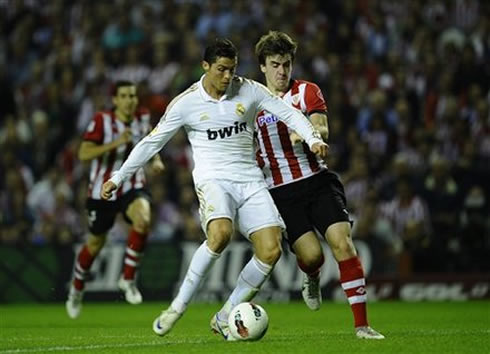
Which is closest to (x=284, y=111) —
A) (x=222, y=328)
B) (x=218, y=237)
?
(x=218, y=237)

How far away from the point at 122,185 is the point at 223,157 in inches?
165

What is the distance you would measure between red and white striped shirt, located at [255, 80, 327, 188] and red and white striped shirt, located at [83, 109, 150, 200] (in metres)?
3.46

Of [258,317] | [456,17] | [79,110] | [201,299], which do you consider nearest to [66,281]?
[201,299]

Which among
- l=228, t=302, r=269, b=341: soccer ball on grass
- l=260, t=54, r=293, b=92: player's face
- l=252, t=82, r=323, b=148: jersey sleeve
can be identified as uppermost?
l=260, t=54, r=293, b=92: player's face

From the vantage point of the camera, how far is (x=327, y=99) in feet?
61.7

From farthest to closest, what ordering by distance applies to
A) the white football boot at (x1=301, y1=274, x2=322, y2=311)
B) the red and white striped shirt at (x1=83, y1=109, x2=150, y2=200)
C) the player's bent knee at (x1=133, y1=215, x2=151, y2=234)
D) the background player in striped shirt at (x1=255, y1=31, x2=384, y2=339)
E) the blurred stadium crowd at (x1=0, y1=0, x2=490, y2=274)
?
the blurred stadium crowd at (x1=0, y1=0, x2=490, y2=274)
the red and white striped shirt at (x1=83, y1=109, x2=150, y2=200)
the player's bent knee at (x1=133, y1=215, x2=151, y2=234)
the white football boot at (x1=301, y1=274, x2=322, y2=311)
the background player in striped shirt at (x1=255, y1=31, x2=384, y2=339)

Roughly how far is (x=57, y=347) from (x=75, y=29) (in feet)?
45.4

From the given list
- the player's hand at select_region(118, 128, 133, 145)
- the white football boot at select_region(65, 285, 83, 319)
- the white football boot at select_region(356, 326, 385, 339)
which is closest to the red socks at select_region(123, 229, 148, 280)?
the white football boot at select_region(65, 285, 83, 319)

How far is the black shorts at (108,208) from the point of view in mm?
13284

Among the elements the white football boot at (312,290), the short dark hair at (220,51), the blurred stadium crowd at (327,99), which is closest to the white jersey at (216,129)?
the short dark hair at (220,51)

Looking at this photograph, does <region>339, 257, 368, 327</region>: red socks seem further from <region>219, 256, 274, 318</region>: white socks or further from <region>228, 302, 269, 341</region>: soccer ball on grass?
<region>228, 302, 269, 341</region>: soccer ball on grass

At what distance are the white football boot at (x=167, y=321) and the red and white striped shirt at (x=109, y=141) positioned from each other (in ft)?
14.0

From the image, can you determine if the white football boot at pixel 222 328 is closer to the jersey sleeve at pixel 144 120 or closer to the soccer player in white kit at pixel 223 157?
the soccer player in white kit at pixel 223 157

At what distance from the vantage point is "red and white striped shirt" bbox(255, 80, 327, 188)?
9.87 m
